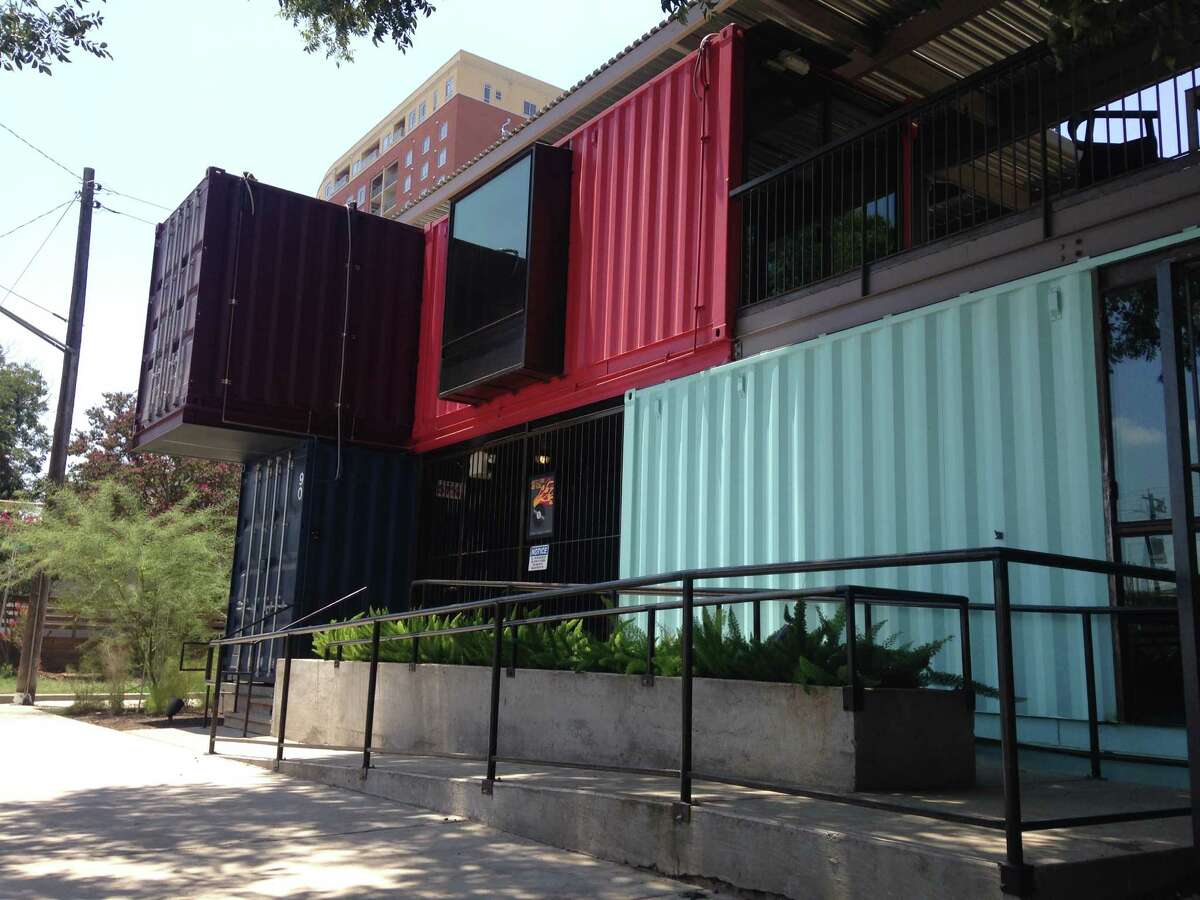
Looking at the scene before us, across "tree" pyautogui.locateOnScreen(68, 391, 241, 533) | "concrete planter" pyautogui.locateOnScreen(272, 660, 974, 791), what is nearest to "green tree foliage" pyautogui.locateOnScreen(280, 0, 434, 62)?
"concrete planter" pyautogui.locateOnScreen(272, 660, 974, 791)

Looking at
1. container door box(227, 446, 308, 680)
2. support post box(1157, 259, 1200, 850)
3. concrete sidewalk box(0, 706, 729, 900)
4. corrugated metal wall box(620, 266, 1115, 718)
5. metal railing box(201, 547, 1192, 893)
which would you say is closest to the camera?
metal railing box(201, 547, 1192, 893)

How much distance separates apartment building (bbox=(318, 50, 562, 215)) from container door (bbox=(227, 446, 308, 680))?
128 feet

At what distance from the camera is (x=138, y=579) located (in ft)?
48.0

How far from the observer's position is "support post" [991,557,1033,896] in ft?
9.40

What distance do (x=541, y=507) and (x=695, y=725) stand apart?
5784 mm

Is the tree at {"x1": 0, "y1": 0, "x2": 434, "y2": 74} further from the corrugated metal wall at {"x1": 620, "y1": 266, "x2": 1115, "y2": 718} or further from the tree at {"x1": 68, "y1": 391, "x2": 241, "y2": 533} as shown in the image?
the tree at {"x1": 68, "y1": 391, "x2": 241, "y2": 533}

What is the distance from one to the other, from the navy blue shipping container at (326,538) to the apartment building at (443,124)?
39808 mm

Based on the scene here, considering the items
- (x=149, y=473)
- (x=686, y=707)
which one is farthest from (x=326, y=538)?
(x=149, y=473)

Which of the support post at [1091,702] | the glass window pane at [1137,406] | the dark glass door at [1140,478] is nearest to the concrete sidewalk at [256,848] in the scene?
the support post at [1091,702]

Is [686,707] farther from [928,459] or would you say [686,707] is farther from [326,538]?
[326,538]

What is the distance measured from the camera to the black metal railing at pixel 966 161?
21.4 ft

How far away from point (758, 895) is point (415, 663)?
A: 15.2 ft

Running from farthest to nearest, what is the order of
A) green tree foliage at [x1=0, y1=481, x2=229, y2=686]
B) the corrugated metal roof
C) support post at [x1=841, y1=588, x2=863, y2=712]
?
green tree foliage at [x1=0, y1=481, x2=229, y2=686] < the corrugated metal roof < support post at [x1=841, y1=588, x2=863, y2=712]

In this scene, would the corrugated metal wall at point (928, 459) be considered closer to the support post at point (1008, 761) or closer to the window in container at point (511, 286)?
the window in container at point (511, 286)
